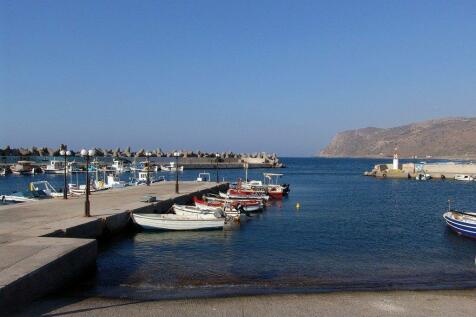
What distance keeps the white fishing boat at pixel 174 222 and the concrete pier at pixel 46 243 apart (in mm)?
773

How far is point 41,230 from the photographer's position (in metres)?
17.2

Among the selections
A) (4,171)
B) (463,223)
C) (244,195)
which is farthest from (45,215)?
(4,171)

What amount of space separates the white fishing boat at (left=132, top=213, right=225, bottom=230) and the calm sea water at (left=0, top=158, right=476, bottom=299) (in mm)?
506

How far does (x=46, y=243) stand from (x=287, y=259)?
9037 mm

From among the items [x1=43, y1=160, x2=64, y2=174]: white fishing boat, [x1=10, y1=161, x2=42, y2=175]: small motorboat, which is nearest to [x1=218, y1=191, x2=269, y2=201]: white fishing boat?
[x1=43, y1=160, x2=64, y2=174]: white fishing boat

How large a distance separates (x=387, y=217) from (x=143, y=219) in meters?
18.5

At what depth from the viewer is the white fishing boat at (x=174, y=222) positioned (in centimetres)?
2533

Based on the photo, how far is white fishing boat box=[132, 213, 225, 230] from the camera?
2533 cm

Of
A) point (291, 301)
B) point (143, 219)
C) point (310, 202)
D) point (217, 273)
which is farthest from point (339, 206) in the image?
point (291, 301)

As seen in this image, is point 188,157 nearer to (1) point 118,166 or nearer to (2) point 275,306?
(1) point 118,166

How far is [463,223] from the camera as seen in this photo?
25766 mm

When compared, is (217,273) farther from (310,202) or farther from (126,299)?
(310,202)

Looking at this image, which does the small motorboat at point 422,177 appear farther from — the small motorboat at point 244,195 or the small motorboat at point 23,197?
the small motorboat at point 23,197

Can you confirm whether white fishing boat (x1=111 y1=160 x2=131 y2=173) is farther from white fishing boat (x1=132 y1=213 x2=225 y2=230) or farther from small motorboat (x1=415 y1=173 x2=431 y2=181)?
small motorboat (x1=415 y1=173 x2=431 y2=181)
